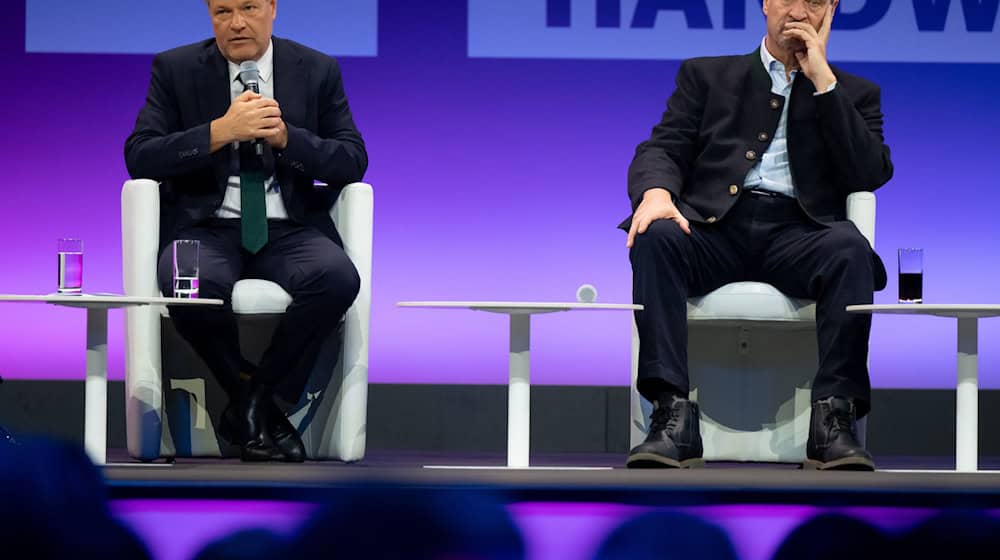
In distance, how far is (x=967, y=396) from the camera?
2908mm

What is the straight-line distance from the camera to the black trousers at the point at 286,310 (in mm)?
3123

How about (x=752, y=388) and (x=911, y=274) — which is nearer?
(x=911, y=274)

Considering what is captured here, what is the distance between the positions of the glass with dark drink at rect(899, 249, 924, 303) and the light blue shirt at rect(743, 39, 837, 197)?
343mm

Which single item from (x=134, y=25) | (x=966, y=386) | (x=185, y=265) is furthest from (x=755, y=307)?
(x=134, y=25)

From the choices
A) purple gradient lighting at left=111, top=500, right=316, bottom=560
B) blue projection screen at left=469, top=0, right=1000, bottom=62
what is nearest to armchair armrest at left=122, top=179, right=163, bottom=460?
purple gradient lighting at left=111, top=500, right=316, bottom=560

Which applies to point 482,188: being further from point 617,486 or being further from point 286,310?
point 617,486

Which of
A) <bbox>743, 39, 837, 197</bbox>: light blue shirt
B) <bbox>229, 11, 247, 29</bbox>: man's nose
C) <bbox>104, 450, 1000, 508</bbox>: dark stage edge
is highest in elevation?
<bbox>229, 11, 247, 29</bbox>: man's nose

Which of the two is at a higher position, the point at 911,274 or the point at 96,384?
the point at 911,274

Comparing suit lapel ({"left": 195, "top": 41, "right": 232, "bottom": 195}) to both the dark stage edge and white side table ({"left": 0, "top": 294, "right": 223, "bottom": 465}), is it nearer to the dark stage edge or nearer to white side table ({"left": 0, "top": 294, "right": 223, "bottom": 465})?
white side table ({"left": 0, "top": 294, "right": 223, "bottom": 465})

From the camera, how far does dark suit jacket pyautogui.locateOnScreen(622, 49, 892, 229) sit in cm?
319

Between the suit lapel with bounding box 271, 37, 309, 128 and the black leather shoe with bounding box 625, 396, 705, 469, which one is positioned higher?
the suit lapel with bounding box 271, 37, 309, 128

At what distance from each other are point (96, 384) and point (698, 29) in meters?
2.62

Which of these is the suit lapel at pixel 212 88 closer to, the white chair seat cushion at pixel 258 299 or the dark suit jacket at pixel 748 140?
the white chair seat cushion at pixel 258 299

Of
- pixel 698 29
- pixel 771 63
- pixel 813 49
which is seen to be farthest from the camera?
pixel 698 29
